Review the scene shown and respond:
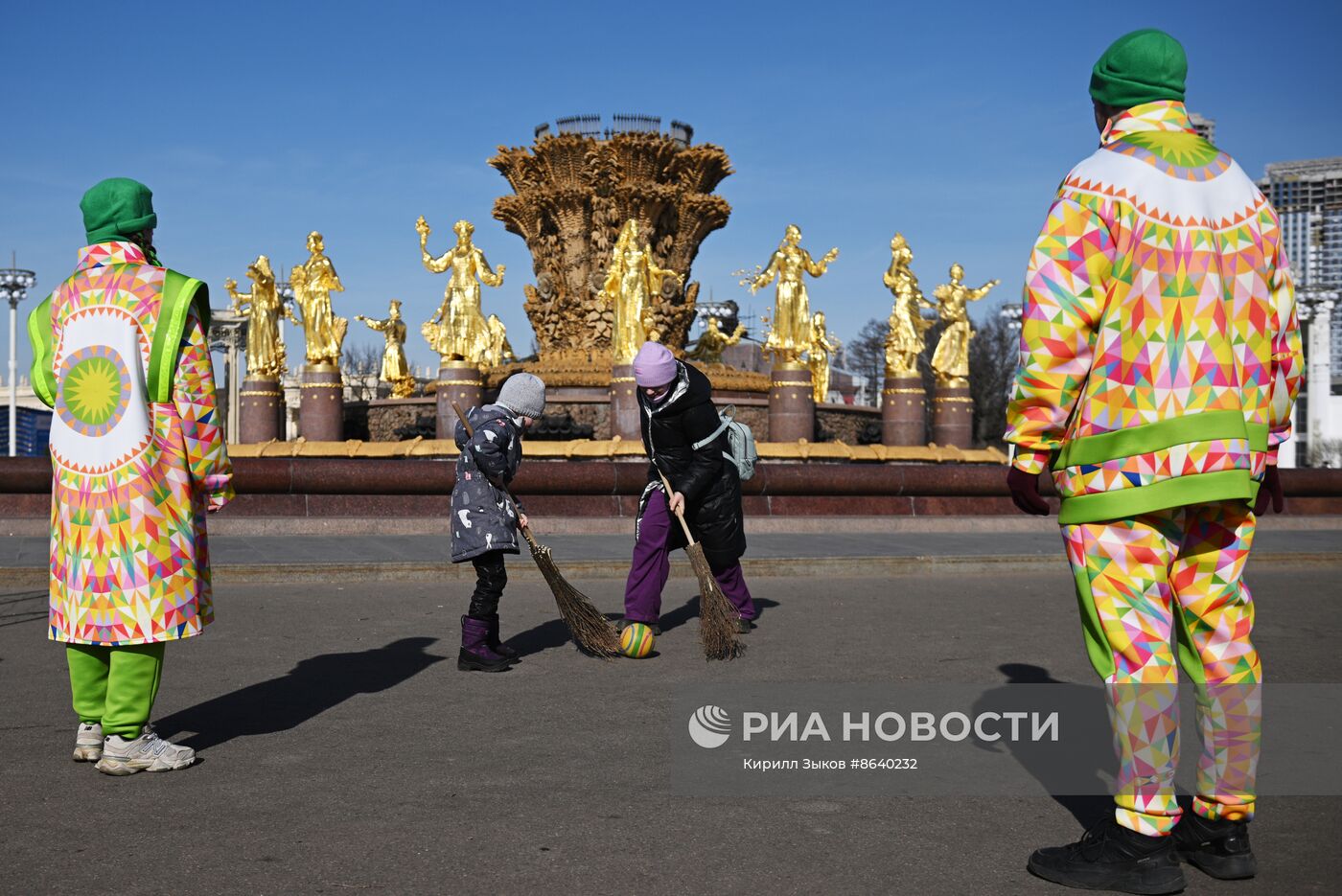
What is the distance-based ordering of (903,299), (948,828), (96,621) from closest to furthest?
(948,828), (96,621), (903,299)

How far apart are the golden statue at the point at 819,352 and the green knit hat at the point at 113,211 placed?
19.8 meters

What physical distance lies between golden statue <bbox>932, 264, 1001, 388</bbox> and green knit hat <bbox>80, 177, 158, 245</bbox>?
22.4 metres

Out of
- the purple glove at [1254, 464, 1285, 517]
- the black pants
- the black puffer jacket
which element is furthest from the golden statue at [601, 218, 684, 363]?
the purple glove at [1254, 464, 1285, 517]

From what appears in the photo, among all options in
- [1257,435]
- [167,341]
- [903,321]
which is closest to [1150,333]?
[1257,435]

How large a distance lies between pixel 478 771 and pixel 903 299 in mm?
22608

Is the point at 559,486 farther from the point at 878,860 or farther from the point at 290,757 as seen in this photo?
the point at 878,860

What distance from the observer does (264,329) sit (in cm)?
2630

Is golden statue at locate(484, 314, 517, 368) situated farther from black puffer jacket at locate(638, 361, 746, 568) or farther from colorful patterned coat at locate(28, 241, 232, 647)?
colorful patterned coat at locate(28, 241, 232, 647)

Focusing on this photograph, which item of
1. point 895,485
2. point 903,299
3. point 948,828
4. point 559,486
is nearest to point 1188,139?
point 948,828

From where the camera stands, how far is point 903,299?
86.6ft

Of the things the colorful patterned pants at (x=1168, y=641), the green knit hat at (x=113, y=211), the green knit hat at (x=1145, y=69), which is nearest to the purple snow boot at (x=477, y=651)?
the green knit hat at (x=113, y=211)

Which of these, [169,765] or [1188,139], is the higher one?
[1188,139]

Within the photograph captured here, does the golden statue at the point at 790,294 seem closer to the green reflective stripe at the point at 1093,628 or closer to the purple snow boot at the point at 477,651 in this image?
the purple snow boot at the point at 477,651

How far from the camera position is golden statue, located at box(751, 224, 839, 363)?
79.9 feet
